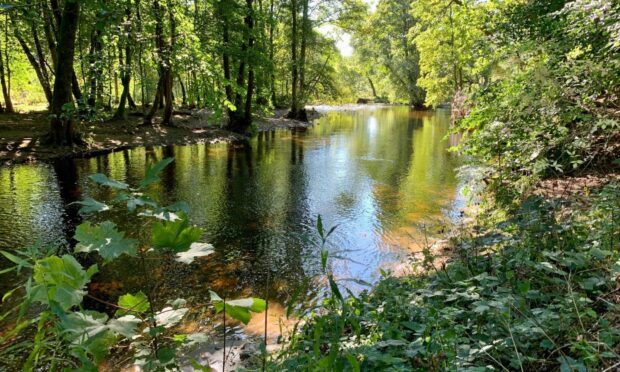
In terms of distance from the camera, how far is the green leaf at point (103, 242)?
1.73 m

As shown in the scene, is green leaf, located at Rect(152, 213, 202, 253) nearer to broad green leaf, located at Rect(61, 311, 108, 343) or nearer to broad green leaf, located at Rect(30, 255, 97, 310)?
broad green leaf, located at Rect(30, 255, 97, 310)

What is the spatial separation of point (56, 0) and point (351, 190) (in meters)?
12.0

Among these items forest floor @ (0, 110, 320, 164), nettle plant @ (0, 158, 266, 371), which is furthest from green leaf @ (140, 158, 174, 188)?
forest floor @ (0, 110, 320, 164)

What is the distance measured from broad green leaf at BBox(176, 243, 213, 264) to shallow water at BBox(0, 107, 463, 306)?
523mm

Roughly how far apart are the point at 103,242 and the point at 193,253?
42 centimetres

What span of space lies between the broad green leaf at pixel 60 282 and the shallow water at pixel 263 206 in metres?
1.09

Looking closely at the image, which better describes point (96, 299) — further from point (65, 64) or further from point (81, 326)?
point (65, 64)

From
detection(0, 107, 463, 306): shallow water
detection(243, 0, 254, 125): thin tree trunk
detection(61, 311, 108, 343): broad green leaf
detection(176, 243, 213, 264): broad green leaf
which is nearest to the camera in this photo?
detection(61, 311, 108, 343): broad green leaf

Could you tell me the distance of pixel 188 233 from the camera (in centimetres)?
188

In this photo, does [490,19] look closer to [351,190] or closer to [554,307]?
[351,190]

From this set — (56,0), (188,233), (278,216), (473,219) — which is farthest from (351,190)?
(56,0)

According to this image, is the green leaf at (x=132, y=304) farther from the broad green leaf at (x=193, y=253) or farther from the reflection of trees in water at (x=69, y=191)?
the reflection of trees in water at (x=69, y=191)

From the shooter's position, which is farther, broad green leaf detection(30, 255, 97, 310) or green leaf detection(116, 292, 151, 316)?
green leaf detection(116, 292, 151, 316)

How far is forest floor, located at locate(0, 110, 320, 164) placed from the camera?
12.0m
